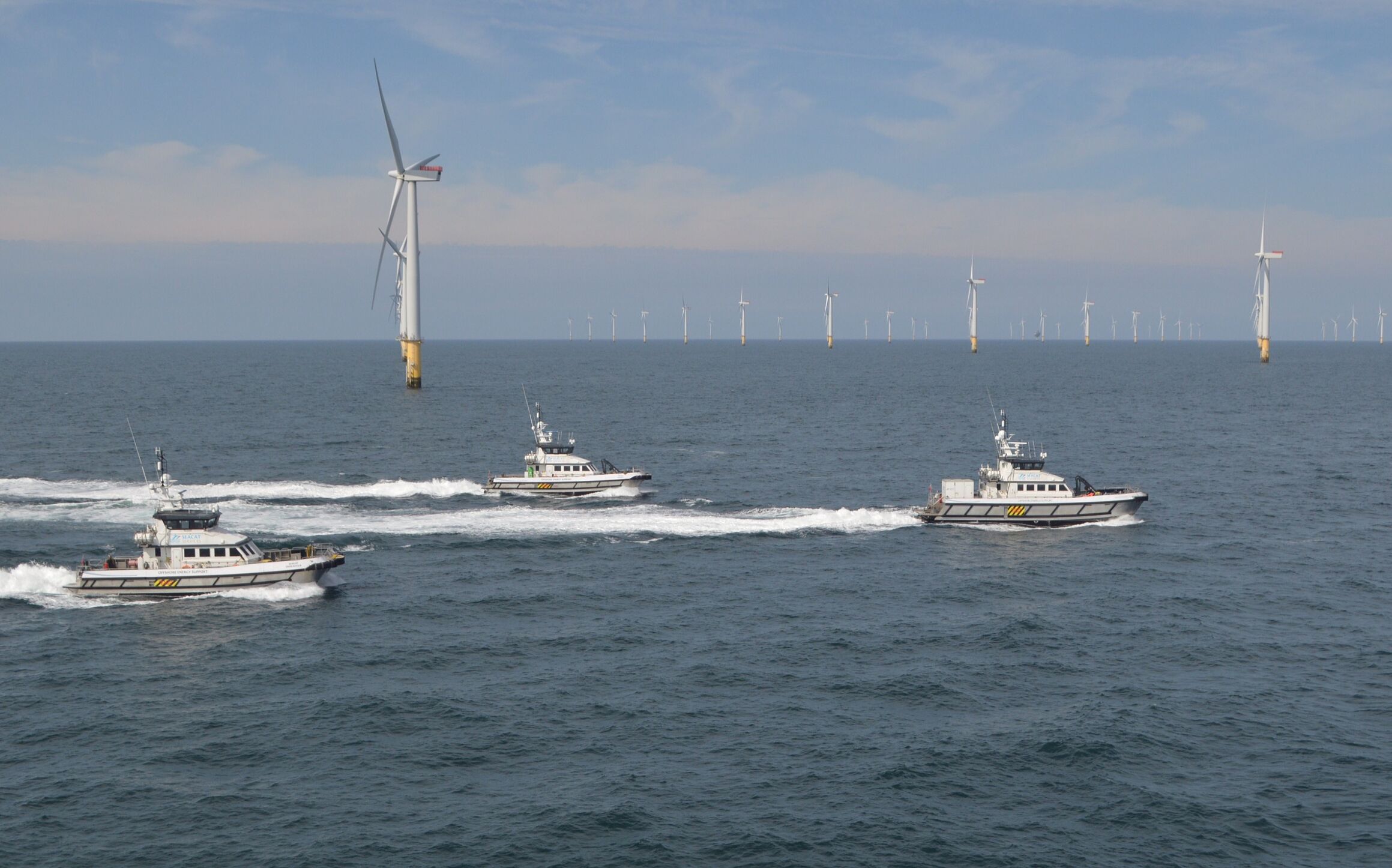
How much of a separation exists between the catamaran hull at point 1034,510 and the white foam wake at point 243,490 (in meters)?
51.6

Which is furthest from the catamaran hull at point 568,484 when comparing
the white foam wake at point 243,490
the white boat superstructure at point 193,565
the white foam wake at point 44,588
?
the white foam wake at point 44,588

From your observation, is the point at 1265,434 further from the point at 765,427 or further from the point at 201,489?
the point at 201,489

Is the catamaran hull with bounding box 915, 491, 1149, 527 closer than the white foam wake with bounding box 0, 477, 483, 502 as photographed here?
Yes

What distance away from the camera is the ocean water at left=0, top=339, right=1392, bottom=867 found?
1935 inches

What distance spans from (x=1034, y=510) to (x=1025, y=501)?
1170 millimetres

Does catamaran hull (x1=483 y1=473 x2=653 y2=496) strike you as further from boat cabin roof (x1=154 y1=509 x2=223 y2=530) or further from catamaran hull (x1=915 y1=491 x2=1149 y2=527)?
boat cabin roof (x1=154 y1=509 x2=223 y2=530)

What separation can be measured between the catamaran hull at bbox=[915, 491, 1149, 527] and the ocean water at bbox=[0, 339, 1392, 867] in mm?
2760

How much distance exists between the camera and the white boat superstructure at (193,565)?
3297 inches

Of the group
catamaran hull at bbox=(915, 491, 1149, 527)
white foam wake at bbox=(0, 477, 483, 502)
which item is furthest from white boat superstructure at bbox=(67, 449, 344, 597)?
catamaran hull at bbox=(915, 491, 1149, 527)

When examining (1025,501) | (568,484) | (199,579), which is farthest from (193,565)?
(1025,501)

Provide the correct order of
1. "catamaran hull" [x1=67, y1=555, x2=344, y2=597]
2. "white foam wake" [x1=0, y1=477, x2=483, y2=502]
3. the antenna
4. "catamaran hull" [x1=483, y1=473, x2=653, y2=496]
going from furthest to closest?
the antenna
"catamaran hull" [x1=483, y1=473, x2=653, y2=496]
"white foam wake" [x1=0, y1=477, x2=483, y2=502]
"catamaran hull" [x1=67, y1=555, x2=344, y2=597]

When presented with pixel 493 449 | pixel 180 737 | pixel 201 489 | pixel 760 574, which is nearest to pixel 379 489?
pixel 201 489

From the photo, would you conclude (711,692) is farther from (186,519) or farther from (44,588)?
A: (44,588)

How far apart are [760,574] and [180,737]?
4569 centimetres
